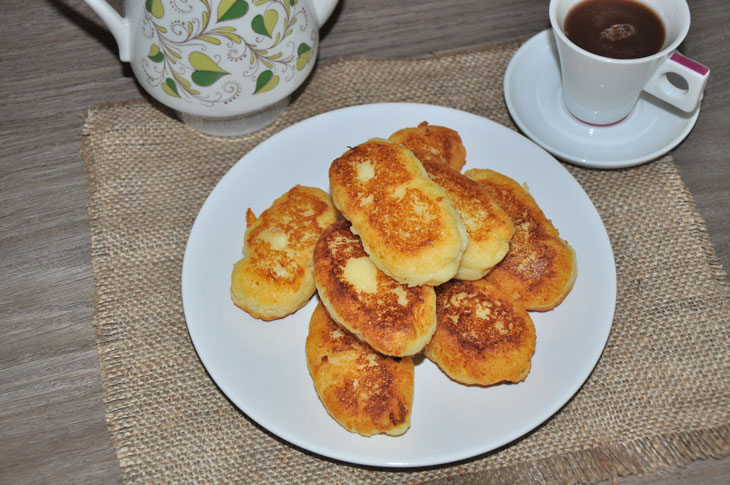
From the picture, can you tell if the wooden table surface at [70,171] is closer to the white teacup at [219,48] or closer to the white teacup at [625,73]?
the white teacup at [625,73]

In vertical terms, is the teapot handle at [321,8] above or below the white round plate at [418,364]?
above

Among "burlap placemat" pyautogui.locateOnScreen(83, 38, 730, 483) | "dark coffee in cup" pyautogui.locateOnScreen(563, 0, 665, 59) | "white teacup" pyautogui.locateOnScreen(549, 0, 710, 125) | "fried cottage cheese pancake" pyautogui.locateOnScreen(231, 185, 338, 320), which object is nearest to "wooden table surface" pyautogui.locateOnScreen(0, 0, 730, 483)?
"burlap placemat" pyautogui.locateOnScreen(83, 38, 730, 483)

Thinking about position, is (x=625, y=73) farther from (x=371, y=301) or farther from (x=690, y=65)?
(x=371, y=301)

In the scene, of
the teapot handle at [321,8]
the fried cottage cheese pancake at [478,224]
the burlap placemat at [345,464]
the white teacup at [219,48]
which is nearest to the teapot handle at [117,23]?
the white teacup at [219,48]

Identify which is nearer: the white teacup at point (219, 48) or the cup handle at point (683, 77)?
the white teacup at point (219, 48)

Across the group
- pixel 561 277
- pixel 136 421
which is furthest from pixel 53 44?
pixel 561 277

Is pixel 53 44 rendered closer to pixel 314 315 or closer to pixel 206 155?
pixel 206 155

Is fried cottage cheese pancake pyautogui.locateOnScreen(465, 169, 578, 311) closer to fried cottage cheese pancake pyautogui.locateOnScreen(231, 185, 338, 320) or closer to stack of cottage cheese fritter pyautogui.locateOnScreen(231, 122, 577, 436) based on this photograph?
stack of cottage cheese fritter pyautogui.locateOnScreen(231, 122, 577, 436)
